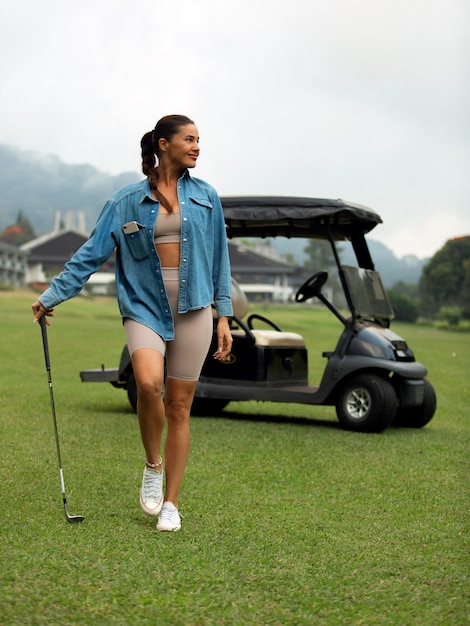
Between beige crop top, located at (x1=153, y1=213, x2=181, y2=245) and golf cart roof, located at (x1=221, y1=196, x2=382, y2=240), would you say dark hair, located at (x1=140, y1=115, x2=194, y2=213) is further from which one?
golf cart roof, located at (x1=221, y1=196, x2=382, y2=240)

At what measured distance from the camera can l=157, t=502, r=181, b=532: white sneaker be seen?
5.36 m

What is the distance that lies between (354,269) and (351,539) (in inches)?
231

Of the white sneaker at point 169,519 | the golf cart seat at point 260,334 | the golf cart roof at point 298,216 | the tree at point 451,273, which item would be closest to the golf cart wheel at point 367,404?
the golf cart seat at point 260,334

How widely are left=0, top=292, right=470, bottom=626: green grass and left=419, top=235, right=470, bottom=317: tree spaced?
256 ft

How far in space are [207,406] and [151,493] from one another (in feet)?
19.9

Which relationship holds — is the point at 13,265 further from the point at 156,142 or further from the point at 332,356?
the point at 156,142

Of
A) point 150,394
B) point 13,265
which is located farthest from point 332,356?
point 13,265

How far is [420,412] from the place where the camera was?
10.9 meters

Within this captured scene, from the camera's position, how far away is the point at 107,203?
554 cm

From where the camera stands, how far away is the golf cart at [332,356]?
34.1 ft

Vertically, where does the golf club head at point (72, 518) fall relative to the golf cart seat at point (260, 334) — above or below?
below

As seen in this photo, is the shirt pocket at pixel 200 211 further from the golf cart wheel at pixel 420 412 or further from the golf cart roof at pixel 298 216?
the golf cart wheel at pixel 420 412

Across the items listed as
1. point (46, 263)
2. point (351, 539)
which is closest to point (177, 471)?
point (351, 539)

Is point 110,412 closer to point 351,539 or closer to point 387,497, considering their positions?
point 387,497
